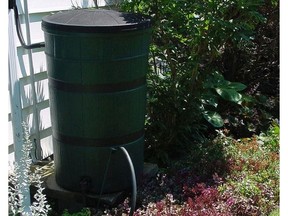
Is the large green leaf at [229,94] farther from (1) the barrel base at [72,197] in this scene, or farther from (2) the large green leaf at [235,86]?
(1) the barrel base at [72,197]

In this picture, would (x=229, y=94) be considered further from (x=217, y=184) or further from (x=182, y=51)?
(x=217, y=184)

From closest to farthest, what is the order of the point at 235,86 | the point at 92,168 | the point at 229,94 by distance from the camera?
the point at 92,168 → the point at 229,94 → the point at 235,86

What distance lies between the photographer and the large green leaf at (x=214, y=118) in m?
5.04

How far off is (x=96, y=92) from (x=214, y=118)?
81.9 inches

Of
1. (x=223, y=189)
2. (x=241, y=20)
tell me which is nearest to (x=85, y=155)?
(x=223, y=189)

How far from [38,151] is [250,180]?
5.75ft

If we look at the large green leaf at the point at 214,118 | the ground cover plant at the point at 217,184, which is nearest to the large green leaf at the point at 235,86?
the large green leaf at the point at 214,118

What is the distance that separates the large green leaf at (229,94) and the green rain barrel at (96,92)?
200cm

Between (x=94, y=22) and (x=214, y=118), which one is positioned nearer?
(x=94, y=22)

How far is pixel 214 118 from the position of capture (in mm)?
5094

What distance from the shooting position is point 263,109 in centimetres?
582

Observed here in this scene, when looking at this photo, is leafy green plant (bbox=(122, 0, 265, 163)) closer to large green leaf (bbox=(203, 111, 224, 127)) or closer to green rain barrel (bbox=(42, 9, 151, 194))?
large green leaf (bbox=(203, 111, 224, 127))

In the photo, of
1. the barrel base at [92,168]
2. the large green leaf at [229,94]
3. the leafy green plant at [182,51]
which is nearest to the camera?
the barrel base at [92,168]

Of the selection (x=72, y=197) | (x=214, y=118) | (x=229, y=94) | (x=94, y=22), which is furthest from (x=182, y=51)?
(x=72, y=197)
